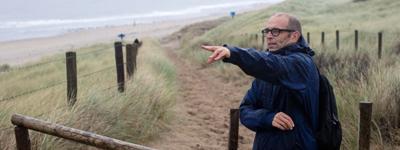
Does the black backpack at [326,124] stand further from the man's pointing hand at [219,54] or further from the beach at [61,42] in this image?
the beach at [61,42]

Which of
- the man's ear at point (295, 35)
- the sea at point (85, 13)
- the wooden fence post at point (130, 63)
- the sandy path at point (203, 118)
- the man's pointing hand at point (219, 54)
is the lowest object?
the sea at point (85, 13)

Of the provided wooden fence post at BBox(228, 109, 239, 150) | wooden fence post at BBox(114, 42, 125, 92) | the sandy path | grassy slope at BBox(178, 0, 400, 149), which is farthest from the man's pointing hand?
wooden fence post at BBox(114, 42, 125, 92)

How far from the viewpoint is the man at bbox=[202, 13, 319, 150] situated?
125 inches

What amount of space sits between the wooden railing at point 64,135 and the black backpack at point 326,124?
94 cm

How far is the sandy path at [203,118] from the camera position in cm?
784

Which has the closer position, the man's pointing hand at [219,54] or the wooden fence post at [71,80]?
the man's pointing hand at [219,54]

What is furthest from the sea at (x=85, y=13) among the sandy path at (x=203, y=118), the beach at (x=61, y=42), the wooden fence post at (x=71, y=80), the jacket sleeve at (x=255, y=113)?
the jacket sleeve at (x=255, y=113)

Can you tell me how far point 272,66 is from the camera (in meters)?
3.02

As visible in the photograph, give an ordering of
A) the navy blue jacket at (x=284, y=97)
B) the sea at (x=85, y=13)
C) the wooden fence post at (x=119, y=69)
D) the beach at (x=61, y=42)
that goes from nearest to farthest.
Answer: the navy blue jacket at (x=284, y=97)
the wooden fence post at (x=119, y=69)
the beach at (x=61, y=42)
the sea at (x=85, y=13)

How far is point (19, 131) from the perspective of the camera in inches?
155

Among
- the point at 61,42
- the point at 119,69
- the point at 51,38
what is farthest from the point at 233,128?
the point at 51,38

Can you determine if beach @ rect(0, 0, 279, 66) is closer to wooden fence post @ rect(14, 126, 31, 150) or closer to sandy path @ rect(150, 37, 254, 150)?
sandy path @ rect(150, 37, 254, 150)

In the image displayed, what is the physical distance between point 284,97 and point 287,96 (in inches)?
1.1

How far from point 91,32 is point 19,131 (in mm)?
52436
